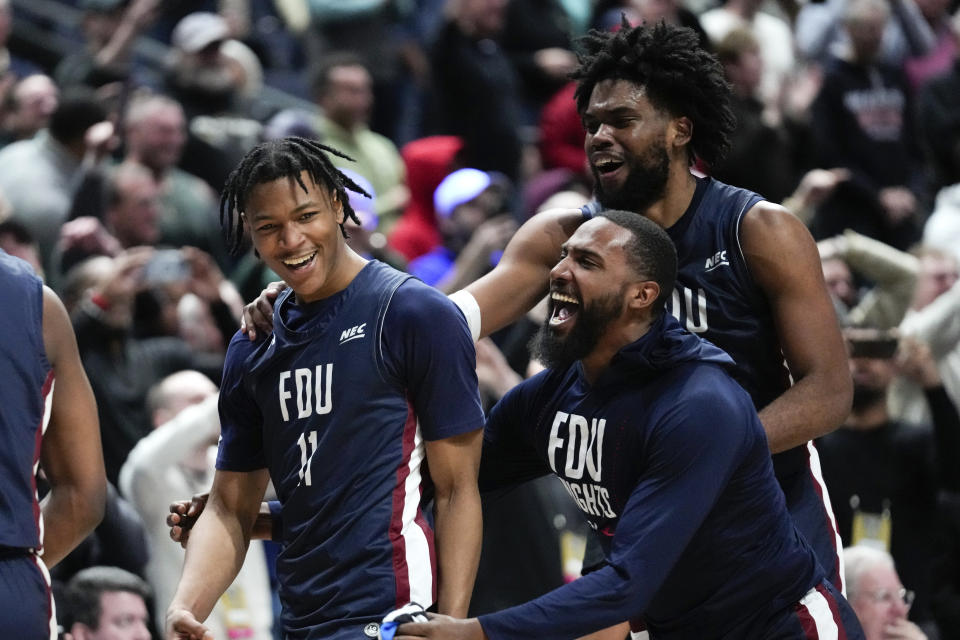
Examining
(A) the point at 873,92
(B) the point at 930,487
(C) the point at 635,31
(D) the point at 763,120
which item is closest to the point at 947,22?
(A) the point at 873,92

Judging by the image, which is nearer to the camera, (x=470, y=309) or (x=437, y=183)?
(x=470, y=309)

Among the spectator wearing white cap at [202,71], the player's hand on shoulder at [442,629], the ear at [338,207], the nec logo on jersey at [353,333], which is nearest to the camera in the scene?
the player's hand on shoulder at [442,629]

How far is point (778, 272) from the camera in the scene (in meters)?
4.21

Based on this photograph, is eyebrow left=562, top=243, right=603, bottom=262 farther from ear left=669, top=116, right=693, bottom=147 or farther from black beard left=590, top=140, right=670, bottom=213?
ear left=669, top=116, right=693, bottom=147

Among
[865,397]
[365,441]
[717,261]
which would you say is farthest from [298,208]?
[865,397]

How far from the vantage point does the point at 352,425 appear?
368 cm

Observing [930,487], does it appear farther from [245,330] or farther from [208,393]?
[245,330]

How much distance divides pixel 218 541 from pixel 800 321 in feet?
5.27

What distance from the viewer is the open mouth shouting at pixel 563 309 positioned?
388 centimetres

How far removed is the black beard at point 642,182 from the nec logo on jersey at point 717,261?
23 centimetres

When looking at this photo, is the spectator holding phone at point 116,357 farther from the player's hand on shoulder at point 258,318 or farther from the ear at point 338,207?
the ear at point 338,207

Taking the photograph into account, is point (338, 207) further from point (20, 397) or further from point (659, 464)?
point (659, 464)

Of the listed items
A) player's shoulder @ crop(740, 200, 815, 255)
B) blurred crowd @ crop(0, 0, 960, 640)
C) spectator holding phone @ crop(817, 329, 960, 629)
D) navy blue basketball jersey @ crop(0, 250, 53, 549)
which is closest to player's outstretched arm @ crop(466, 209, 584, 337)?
player's shoulder @ crop(740, 200, 815, 255)

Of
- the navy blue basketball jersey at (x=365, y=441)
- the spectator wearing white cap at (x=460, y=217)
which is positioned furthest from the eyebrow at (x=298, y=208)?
the spectator wearing white cap at (x=460, y=217)
